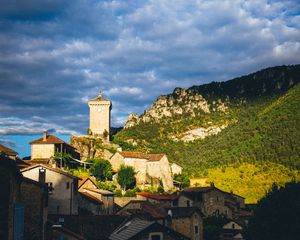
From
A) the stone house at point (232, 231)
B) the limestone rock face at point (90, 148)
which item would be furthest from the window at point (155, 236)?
the limestone rock face at point (90, 148)

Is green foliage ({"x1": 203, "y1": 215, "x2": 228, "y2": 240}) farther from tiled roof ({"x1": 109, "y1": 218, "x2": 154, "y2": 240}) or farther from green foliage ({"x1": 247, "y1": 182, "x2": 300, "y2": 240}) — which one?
tiled roof ({"x1": 109, "y1": 218, "x2": 154, "y2": 240})

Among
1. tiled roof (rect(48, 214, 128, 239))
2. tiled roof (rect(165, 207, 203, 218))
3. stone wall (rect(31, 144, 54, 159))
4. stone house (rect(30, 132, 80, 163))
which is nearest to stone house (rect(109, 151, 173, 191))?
stone house (rect(30, 132, 80, 163))

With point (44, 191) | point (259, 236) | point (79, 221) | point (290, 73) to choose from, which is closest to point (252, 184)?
point (259, 236)

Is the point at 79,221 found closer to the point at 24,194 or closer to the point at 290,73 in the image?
the point at 24,194

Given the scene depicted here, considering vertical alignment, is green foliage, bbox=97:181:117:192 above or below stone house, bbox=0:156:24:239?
below

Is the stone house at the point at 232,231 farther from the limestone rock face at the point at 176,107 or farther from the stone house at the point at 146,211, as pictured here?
the limestone rock face at the point at 176,107

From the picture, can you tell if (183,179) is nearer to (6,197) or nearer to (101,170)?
(101,170)

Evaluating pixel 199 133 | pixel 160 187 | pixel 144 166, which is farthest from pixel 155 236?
pixel 199 133

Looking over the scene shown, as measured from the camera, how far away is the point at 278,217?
125 ft

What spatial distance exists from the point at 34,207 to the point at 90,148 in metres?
64.6

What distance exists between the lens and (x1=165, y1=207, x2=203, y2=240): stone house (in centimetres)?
4881

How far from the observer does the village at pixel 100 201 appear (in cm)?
2944

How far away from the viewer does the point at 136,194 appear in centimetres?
7438

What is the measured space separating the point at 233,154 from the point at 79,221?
262 feet
